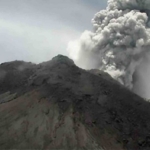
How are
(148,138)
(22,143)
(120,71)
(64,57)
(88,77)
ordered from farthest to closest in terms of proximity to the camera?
(120,71), (64,57), (88,77), (148,138), (22,143)

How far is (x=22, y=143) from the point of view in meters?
75.4

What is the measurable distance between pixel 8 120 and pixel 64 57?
101 feet

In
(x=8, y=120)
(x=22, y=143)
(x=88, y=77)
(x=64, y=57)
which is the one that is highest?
(x=64, y=57)

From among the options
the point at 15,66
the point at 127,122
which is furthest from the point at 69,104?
the point at 15,66

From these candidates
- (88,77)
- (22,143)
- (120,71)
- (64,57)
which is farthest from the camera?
(120,71)

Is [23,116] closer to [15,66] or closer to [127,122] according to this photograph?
[127,122]

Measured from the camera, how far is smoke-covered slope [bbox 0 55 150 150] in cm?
7706

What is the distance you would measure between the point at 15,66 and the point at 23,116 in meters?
32.6

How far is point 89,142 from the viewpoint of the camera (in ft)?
250

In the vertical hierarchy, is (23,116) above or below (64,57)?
below

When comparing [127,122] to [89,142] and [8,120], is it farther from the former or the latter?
[8,120]

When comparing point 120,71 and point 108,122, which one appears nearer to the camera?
point 108,122

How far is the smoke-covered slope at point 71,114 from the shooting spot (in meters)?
77.1

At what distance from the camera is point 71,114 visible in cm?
8300
